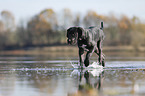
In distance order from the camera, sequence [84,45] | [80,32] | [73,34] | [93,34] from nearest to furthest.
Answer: [73,34]
[80,32]
[84,45]
[93,34]

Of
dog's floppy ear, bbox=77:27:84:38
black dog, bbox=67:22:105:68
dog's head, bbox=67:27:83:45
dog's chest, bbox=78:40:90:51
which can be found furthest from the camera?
dog's chest, bbox=78:40:90:51

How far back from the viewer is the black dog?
15717 mm

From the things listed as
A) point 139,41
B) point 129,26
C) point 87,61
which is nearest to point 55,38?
point 129,26

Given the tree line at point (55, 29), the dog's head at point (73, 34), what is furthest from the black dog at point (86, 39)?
the tree line at point (55, 29)

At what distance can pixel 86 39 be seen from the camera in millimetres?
16625

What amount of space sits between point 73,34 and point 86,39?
1.11m

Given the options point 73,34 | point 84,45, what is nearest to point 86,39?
point 84,45

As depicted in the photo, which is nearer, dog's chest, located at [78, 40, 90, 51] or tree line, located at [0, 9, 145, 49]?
dog's chest, located at [78, 40, 90, 51]

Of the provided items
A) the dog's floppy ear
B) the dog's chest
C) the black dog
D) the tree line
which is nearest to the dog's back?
the black dog

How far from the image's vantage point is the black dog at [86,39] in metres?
15.7

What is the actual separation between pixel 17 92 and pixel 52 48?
233 ft

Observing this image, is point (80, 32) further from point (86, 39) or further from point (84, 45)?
point (84, 45)

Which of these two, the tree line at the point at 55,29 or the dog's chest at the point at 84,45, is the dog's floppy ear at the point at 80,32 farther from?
the tree line at the point at 55,29

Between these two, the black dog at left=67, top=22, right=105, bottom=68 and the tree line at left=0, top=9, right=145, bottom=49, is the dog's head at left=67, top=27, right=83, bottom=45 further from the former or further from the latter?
the tree line at left=0, top=9, right=145, bottom=49
